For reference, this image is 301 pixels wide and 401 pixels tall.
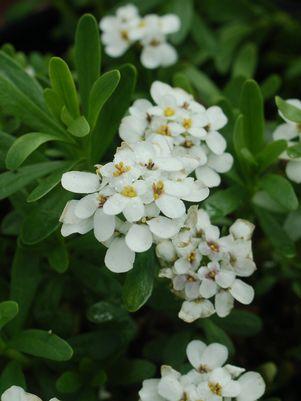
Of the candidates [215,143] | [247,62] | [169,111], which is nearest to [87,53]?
[169,111]

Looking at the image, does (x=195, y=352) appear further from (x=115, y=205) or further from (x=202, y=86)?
(x=202, y=86)

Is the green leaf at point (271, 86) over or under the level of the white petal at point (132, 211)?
under

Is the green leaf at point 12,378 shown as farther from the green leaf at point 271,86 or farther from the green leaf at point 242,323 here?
the green leaf at point 271,86

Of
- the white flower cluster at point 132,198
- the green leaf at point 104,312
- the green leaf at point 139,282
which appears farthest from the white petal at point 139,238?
the green leaf at point 104,312

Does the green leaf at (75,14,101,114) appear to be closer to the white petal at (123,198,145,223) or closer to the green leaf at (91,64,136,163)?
the green leaf at (91,64,136,163)

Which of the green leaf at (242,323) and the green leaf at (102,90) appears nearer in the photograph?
the green leaf at (102,90)

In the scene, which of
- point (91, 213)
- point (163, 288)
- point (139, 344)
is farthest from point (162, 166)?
point (139, 344)
